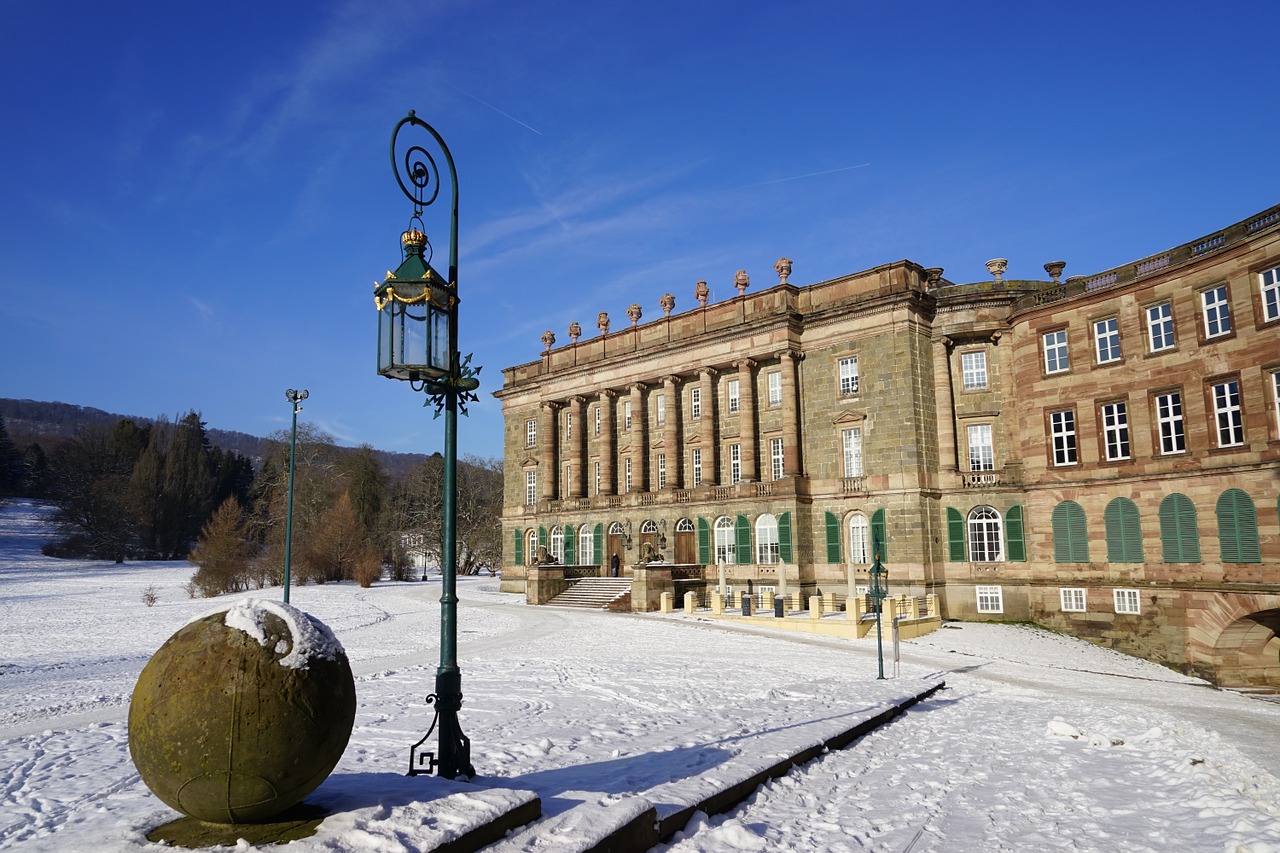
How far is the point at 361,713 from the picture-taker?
13.2 meters

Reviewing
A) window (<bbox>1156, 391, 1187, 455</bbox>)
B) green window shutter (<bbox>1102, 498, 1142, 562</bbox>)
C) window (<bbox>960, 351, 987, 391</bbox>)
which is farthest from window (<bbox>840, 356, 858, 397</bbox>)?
window (<bbox>1156, 391, 1187, 455</bbox>)

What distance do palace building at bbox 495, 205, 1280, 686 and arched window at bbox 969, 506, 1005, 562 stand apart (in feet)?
0.29

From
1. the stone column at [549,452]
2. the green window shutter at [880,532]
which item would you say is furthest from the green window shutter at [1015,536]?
the stone column at [549,452]

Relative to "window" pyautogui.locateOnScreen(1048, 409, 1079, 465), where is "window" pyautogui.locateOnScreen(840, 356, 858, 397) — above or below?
above

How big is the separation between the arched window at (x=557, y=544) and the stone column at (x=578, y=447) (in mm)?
2405

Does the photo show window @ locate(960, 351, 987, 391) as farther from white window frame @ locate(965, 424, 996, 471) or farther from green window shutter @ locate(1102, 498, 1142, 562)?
green window shutter @ locate(1102, 498, 1142, 562)

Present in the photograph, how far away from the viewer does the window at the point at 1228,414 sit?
92.1 feet

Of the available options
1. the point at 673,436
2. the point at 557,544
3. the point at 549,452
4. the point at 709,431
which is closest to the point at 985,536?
the point at 709,431

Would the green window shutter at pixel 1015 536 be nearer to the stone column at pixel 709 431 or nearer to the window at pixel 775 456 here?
the window at pixel 775 456

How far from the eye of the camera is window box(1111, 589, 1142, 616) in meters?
30.4

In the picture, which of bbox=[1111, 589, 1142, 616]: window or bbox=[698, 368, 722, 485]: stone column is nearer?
bbox=[1111, 589, 1142, 616]: window

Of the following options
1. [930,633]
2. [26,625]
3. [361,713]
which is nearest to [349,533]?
[26,625]

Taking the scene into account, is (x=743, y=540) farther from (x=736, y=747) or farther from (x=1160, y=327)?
(x=736, y=747)

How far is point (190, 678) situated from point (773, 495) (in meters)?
36.7
